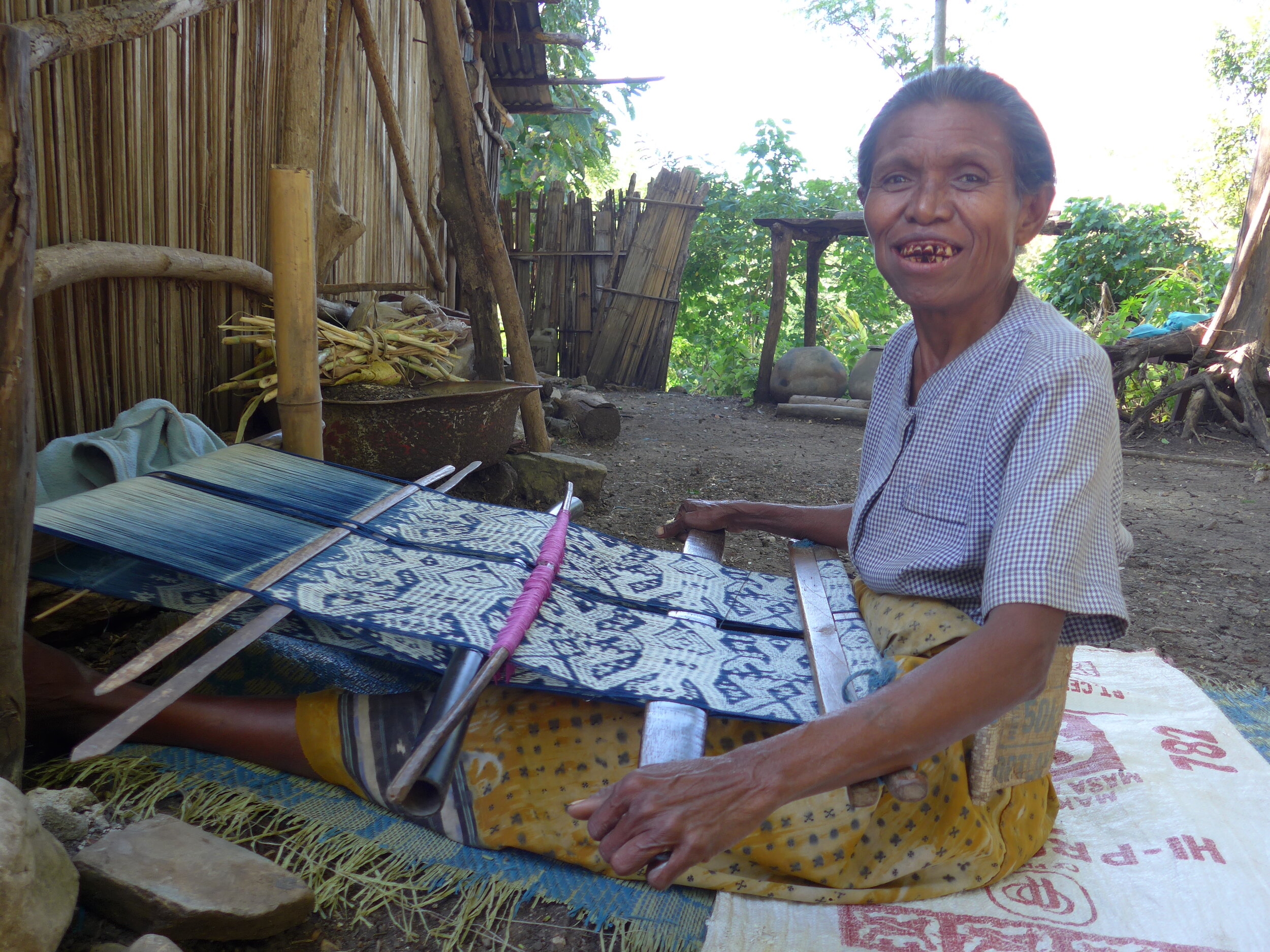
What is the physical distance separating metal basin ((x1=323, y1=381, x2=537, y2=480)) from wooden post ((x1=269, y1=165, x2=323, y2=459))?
1.87ft


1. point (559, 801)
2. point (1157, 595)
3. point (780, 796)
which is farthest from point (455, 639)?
point (1157, 595)

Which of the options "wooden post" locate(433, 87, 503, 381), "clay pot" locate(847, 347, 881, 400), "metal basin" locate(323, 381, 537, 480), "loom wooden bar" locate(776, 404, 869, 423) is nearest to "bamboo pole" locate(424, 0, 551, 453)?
"wooden post" locate(433, 87, 503, 381)

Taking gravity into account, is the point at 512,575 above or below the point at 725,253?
below

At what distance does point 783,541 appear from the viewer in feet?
13.7

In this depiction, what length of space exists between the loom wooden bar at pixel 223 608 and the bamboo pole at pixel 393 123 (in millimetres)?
2511

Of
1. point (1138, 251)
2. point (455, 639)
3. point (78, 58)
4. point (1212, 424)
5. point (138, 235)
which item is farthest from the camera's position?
point (1138, 251)

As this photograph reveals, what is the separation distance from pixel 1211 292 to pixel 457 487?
9250mm

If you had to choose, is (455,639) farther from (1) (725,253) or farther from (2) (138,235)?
(1) (725,253)

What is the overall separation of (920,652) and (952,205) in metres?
0.76

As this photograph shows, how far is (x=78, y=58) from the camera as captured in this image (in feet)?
7.57

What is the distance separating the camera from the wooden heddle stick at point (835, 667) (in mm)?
1122

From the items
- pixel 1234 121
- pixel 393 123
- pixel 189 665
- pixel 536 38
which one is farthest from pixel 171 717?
pixel 1234 121

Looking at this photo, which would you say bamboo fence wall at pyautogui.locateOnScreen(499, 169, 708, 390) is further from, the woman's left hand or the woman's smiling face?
the woman's left hand

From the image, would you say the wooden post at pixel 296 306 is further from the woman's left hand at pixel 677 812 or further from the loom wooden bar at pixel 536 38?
the loom wooden bar at pixel 536 38
